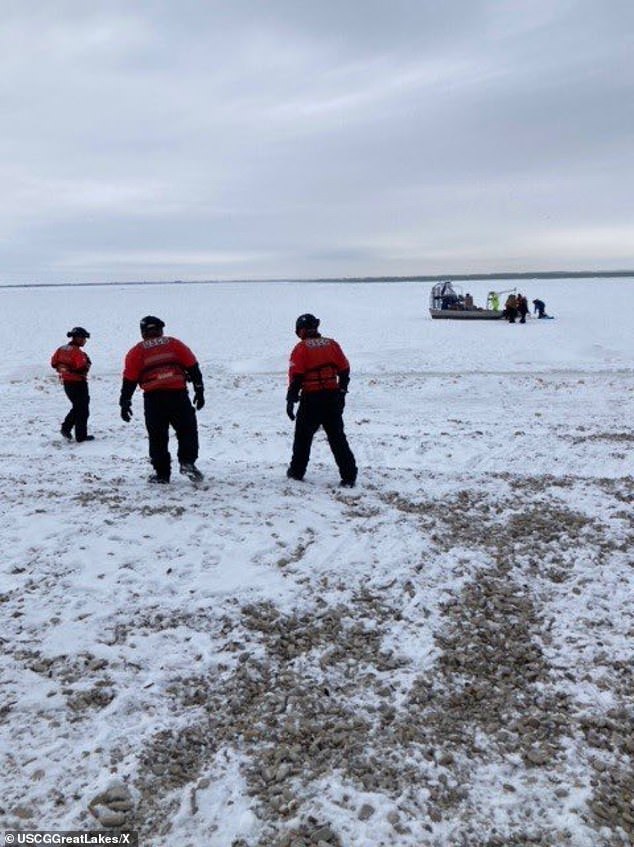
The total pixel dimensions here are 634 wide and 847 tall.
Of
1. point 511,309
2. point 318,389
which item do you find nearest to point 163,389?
point 318,389

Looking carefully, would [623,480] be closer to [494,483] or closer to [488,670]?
[494,483]

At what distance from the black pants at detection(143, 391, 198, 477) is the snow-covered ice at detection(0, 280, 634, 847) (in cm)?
34

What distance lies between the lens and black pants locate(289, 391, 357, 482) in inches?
284

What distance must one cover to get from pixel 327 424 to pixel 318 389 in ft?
1.39

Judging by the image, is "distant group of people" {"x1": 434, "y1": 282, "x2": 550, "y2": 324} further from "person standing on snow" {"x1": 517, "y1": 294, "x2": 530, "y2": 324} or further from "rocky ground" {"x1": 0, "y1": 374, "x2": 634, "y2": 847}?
"rocky ground" {"x1": 0, "y1": 374, "x2": 634, "y2": 847}

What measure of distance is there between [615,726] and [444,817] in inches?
47.2

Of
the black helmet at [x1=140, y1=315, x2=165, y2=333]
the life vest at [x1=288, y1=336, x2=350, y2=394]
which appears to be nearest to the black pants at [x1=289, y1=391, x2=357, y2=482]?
the life vest at [x1=288, y1=336, x2=350, y2=394]

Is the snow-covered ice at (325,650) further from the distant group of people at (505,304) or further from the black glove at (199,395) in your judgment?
the distant group of people at (505,304)

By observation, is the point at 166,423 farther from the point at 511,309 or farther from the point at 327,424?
the point at 511,309

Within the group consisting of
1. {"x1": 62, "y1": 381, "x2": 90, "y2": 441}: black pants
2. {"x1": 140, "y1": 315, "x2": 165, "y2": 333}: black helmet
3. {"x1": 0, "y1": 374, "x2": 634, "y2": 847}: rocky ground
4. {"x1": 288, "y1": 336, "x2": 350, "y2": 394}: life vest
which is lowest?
{"x1": 0, "y1": 374, "x2": 634, "y2": 847}: rocky ground

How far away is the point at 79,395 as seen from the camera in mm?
10219

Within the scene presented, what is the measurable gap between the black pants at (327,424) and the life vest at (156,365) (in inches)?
55.4

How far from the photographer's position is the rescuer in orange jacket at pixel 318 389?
709cm

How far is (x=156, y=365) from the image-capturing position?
22.6 feet
